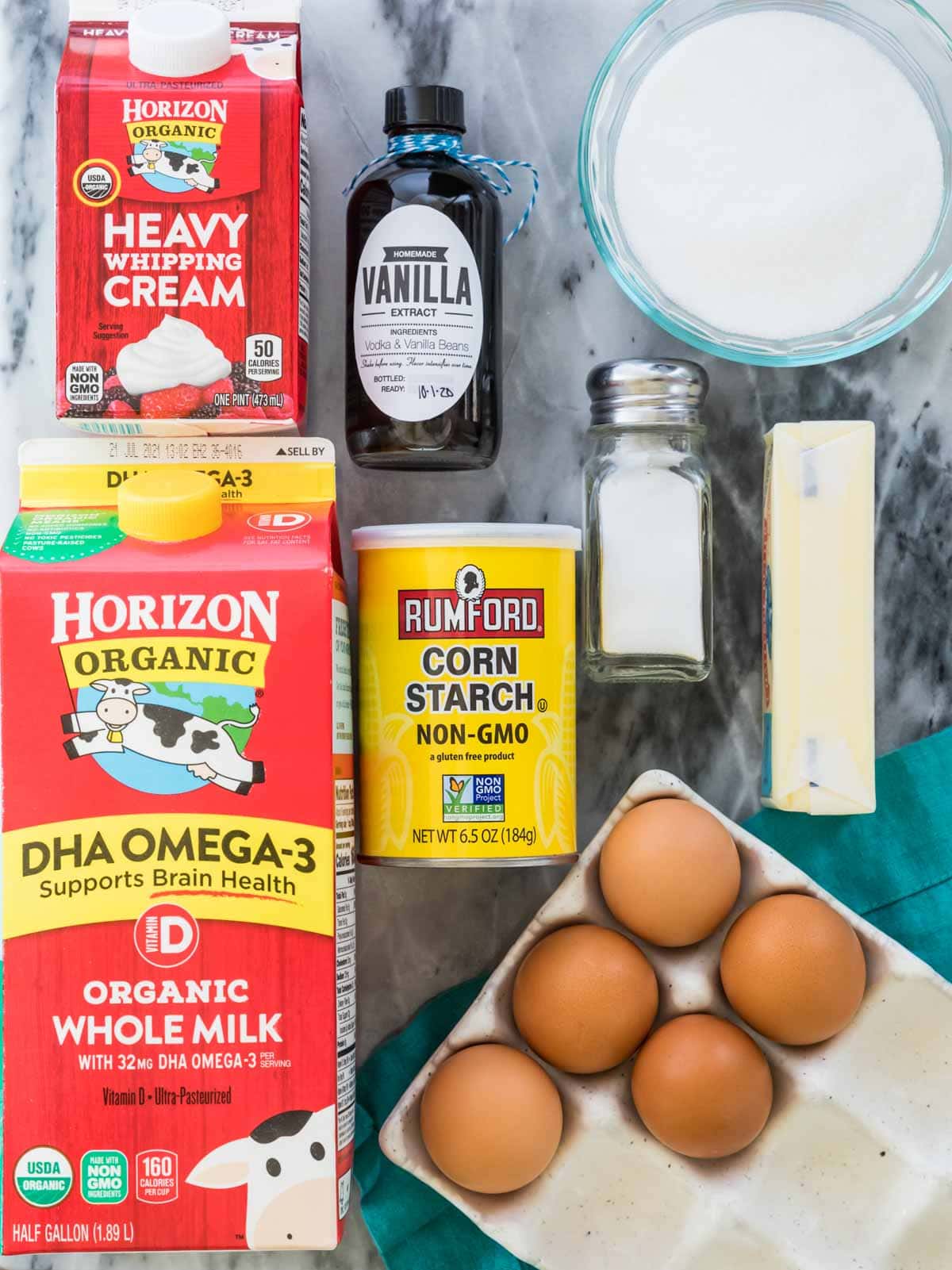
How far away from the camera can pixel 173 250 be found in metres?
0.96

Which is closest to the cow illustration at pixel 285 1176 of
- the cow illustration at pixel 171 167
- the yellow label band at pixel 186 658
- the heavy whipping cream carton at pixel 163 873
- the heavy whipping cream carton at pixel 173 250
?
the heavy whipping cream carton at pixel 163 873

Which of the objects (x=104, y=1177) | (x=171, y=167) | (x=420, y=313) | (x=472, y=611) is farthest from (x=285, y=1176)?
(x=171, y=167)

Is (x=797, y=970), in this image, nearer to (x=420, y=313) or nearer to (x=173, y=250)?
(x=420, y=313)

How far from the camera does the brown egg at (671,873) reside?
0.95 metres

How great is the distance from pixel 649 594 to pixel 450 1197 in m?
0.54

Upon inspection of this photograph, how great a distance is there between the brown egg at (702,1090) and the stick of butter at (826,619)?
0.69 feet

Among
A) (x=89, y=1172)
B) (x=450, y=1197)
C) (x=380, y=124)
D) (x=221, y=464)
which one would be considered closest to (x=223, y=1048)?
(x=89, y=1172)

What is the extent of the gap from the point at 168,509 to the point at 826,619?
1.82 ft

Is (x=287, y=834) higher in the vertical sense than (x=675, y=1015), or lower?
higher

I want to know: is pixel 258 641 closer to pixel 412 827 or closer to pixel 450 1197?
pixel 412 827

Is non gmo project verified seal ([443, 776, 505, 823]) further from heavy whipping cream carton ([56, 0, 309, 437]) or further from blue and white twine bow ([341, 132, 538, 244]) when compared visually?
blue and white twine bow ([341, 132, 538, 244])

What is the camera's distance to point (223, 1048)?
898 mm

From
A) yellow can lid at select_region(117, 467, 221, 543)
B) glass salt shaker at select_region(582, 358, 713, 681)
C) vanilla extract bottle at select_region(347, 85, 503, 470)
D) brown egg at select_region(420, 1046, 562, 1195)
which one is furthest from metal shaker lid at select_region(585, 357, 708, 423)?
brown egg at select_region(420, 1046, 562, 1195)

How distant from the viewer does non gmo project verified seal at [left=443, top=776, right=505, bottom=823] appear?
36.9 inches
